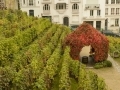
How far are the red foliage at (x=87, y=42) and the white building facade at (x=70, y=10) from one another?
3933 cm

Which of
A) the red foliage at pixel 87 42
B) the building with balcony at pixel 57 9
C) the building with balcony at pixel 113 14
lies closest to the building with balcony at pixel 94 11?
the building with balcony at pixel 57 9

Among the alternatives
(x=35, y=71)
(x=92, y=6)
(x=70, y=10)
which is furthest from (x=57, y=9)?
(x=35, y=71)

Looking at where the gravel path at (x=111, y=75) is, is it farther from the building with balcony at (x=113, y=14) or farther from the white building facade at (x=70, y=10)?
the building with balcony at (x=113, y=14)

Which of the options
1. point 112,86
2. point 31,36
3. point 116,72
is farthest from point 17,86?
point 31,36

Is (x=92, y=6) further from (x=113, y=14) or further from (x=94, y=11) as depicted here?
(x=113, y=14)

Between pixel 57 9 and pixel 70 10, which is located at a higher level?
pixel 57 9

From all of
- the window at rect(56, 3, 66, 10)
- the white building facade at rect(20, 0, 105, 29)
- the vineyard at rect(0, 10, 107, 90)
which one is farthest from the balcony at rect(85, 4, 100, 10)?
the vineyard at rect(0, 10, 107, 90)

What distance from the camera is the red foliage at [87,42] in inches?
1223

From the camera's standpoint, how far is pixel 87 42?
31.3m

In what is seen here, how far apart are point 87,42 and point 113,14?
141ft

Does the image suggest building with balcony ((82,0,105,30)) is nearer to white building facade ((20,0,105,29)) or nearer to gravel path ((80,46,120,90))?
white building facade ((20,0,105,29))

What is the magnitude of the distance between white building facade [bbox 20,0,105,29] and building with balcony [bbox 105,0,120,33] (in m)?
1.80

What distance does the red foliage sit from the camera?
3106 cm

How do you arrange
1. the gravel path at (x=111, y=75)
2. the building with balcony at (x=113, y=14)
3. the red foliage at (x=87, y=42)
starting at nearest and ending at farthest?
the gravel path at (x=111, y=75), the red foliage at (x=87, y=42), the building with balcony at (x=113, y=14)
